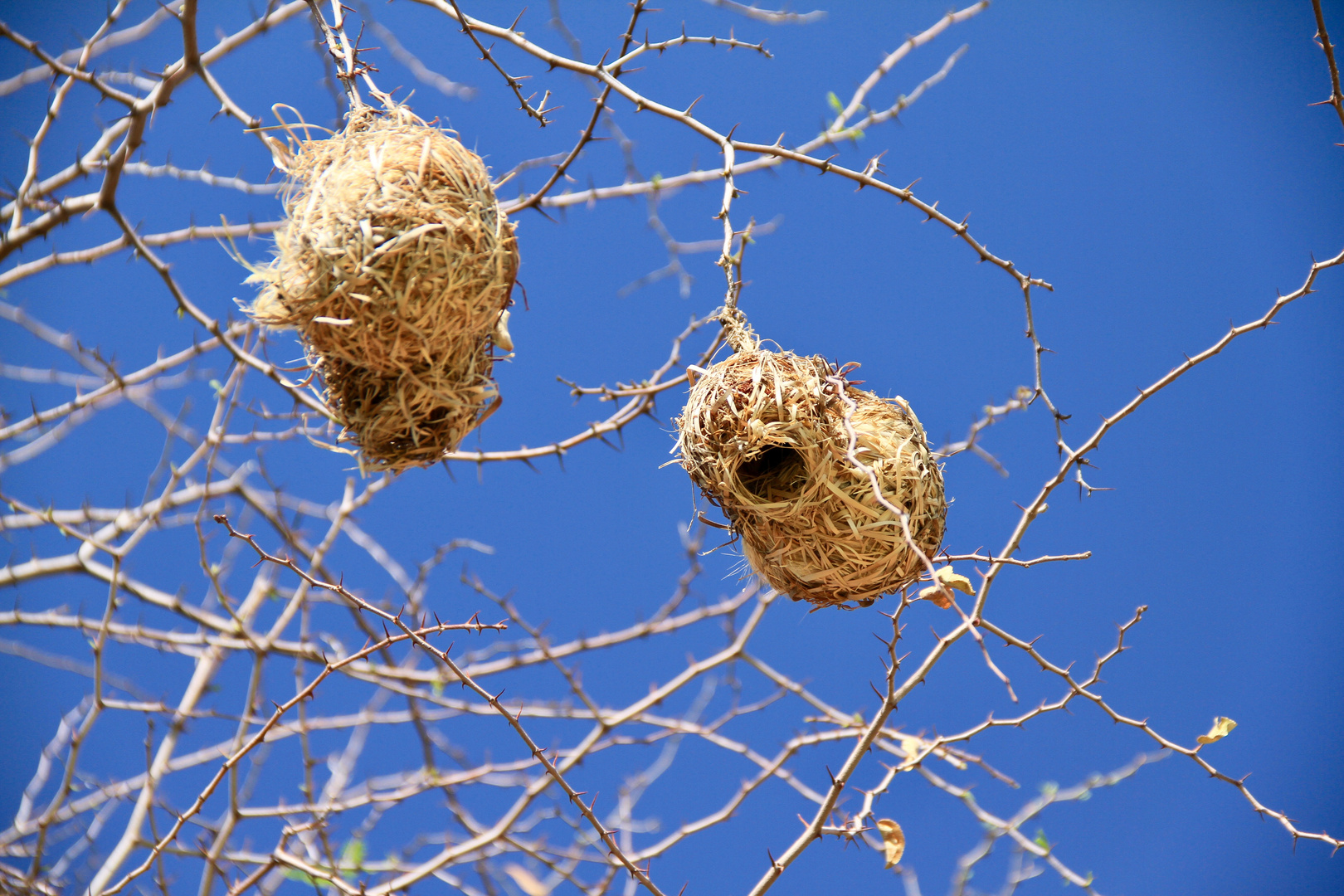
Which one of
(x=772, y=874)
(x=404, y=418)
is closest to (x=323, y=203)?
(x=404, y=418)

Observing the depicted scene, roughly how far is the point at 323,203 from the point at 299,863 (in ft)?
3.92

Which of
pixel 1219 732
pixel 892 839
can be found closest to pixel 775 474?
pixel 892 839

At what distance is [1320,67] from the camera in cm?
388

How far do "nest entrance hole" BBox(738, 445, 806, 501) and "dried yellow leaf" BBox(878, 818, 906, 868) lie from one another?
2.02 ft

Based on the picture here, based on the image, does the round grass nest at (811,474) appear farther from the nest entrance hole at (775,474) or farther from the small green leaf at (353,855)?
the small green leaf at (353,855)

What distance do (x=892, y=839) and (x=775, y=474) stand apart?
0.70m

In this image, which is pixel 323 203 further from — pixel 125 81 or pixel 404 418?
pixel 125 81

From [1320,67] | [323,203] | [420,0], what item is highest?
[1320,67]

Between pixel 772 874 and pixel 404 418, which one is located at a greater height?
pixel 404 418

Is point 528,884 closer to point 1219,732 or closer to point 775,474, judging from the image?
point 775,474

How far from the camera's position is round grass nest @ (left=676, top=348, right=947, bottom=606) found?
1.63 m

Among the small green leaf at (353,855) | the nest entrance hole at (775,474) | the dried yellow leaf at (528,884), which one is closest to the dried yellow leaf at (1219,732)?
the nest entrance hole at (775,474)

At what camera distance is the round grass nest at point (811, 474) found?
1632 millimetres

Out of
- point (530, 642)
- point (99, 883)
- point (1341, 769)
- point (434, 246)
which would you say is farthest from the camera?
point (1341, 769)
